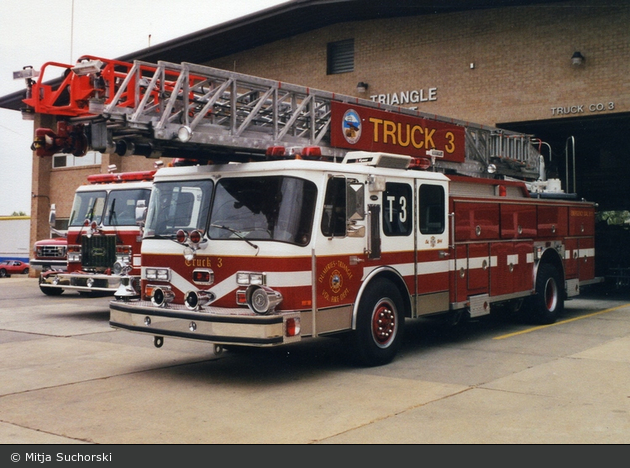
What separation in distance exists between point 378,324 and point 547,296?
15.9 feet

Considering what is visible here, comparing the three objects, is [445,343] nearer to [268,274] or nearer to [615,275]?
[268,274]

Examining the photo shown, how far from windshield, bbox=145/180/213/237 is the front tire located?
78.5 inches

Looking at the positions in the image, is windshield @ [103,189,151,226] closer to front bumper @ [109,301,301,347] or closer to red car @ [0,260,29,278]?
front bumper @ [109,301,301,347]

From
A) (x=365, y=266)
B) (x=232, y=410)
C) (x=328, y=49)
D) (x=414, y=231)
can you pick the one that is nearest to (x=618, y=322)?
(x=414, y=231)

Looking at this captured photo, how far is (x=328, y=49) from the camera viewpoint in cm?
2170

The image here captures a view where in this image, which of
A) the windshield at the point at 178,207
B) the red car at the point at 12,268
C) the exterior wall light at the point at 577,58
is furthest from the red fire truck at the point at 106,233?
the red car at the point at 12,268

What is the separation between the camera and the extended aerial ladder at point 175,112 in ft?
24.8

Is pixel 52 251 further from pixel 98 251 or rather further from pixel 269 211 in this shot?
pixel 269 211

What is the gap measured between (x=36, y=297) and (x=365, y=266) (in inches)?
499

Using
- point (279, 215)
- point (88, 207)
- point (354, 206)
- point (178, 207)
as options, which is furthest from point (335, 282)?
point (88, 207)

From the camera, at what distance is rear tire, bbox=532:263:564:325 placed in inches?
468

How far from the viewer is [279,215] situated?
25.1 feet

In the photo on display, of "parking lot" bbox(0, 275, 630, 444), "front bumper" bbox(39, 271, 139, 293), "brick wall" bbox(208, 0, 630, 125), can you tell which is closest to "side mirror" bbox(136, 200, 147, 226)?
"front bumper" bbox(39, 271, 139, 293)

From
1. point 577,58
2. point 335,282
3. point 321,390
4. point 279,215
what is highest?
point 577,58
